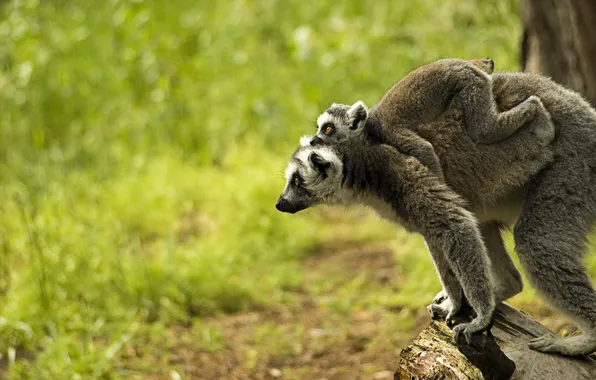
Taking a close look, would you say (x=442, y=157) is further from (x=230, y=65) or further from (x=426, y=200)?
(x=230, y=65)

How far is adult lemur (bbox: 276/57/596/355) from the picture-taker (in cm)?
398

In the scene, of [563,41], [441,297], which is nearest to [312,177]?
[441,297]

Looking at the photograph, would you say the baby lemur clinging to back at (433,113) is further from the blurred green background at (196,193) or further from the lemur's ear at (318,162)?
the blurred green background at (196,193)

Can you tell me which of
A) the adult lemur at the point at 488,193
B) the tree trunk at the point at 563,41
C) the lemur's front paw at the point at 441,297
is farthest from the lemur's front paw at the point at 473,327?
the tree trunk at the point at 563,41

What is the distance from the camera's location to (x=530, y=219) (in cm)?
414

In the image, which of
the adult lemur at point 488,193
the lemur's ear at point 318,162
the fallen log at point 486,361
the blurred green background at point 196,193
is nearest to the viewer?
the fallen log at point 486,361

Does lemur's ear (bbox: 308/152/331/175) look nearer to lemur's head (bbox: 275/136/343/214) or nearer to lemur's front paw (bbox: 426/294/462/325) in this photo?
lemur's head (bbox: 275/136/343/214)

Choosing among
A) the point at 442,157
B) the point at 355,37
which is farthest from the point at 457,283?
the point at 355,37

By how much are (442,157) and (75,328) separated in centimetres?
350

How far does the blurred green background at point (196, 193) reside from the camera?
20.3 feet

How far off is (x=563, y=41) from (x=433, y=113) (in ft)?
9.05

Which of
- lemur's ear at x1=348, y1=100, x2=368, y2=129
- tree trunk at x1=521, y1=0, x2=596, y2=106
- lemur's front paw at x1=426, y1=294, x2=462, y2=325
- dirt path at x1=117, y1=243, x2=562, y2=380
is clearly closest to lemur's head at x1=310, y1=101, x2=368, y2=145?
lemur's ear at x1=348, y1=100, x2=368, y2=129

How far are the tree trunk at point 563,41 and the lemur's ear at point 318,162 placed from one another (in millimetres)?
3110

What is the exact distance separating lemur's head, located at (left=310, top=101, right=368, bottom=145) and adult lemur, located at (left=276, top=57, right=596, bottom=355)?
5 cm
